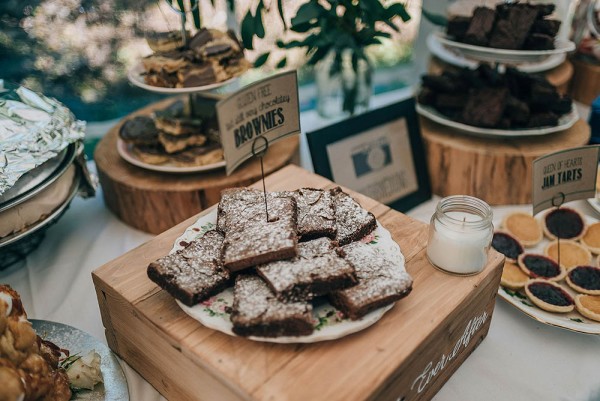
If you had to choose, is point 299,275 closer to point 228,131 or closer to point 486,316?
point 228,131

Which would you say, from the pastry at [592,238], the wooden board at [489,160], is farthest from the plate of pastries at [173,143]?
the pastry at [592,238]

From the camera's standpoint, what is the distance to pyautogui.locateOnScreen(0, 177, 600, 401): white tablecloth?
1.27 metres

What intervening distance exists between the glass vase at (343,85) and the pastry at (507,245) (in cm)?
83

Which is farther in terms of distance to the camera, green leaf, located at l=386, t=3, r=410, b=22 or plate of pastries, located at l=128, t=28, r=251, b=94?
green leaf, located at l=386, t=3, r=410, b=22

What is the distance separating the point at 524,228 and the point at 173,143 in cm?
121

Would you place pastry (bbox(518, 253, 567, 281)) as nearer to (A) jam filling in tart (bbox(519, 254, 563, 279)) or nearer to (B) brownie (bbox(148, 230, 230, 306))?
(A) jam filling in tart (bbox(519, 254, 563, 279))

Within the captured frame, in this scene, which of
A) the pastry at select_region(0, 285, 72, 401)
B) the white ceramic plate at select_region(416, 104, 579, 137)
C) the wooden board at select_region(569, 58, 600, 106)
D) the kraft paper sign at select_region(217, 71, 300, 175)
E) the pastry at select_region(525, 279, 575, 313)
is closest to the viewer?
the pastry at select_region(0, 285, 72, 401)

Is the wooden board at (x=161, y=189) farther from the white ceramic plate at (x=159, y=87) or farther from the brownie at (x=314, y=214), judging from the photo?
the brownie at (x=314, y=214)

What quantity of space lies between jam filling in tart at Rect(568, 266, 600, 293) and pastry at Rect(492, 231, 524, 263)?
0.16 metres

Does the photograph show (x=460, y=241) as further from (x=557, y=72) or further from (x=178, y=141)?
(x=557, y=72)

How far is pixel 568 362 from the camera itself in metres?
1.33

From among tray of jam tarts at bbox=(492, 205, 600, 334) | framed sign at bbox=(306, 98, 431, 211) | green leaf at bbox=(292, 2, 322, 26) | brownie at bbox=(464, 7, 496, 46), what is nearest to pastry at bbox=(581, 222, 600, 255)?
tray of jam tarts at bbox=(492, 205, 600, 334)

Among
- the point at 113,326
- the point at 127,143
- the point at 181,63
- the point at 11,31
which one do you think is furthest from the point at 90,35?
the point at 113,326

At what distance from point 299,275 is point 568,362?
0.79 metres
